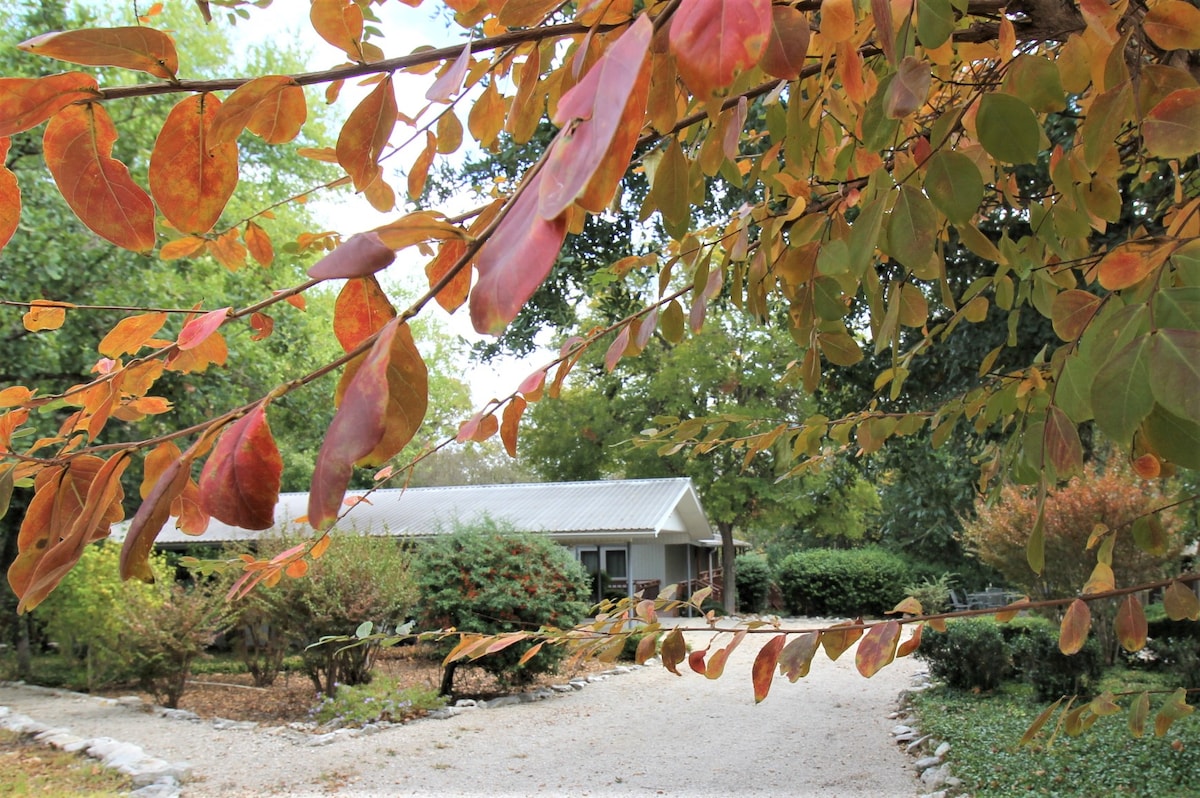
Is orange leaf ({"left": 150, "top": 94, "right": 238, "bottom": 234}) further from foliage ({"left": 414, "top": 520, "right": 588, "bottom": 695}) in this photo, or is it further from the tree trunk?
the tree trunk

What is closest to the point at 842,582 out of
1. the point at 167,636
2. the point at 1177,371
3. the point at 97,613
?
the point at 167,636

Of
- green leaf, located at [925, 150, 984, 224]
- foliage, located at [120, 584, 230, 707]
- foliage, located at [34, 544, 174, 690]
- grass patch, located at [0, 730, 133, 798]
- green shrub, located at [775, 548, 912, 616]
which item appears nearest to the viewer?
green leaf, located at [925, 150, 984, 224]

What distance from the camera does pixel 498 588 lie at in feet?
31.9

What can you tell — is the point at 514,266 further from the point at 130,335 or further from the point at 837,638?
the point at 837,638

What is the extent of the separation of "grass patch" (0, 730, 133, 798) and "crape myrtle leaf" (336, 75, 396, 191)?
253 inches

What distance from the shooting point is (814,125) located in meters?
1.35

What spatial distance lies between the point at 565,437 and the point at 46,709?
14.4m

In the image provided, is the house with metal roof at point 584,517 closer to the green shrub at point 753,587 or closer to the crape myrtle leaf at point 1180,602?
the green shrub at point 753,587

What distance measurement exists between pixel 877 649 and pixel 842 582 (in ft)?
68.9

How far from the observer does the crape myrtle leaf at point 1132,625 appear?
116 centimetres

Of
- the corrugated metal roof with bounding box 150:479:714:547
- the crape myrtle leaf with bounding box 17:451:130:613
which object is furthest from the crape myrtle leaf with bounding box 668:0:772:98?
the corrugated metal roof with bounding box 150:479:714:547

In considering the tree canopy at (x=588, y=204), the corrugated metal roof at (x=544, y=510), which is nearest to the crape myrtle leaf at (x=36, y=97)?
the tree canopy at (x=588, y=204)

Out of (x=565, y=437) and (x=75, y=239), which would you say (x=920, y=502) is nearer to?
(x=75, y=239)

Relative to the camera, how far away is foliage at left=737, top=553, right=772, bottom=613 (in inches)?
883
